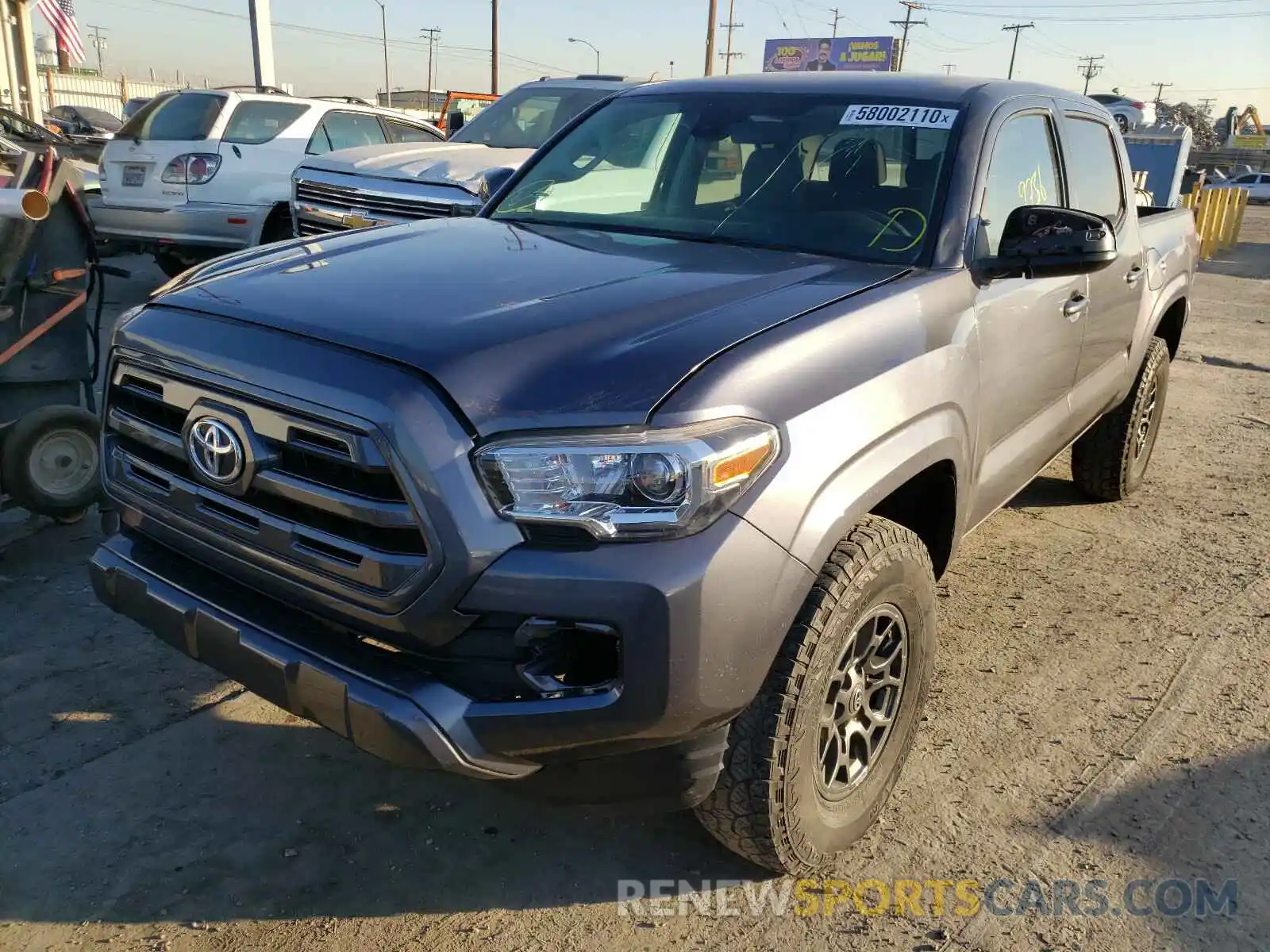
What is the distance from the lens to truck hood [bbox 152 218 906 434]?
2.07m

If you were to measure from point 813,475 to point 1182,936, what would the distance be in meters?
1.46

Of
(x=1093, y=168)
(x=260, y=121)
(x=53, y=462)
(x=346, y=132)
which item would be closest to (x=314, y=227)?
(x=260, y=121)

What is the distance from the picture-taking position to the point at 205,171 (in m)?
8.94

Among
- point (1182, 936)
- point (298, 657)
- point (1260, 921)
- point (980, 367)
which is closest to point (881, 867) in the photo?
point (1182, 936)

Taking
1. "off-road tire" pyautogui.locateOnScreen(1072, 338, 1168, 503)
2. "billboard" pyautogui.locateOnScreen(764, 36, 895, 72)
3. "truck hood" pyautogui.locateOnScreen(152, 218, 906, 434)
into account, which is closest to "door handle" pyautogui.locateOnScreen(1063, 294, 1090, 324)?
"truck hood" pyautogui.locateOnScreen(152, 218, 906, 434)

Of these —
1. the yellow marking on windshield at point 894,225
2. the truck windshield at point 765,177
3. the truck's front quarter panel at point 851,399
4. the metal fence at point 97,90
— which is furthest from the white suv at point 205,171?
the metal fence at point 97,90

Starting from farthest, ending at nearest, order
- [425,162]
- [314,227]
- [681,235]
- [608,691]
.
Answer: [314,227]
[425,162]
[681,235]
[608,691]

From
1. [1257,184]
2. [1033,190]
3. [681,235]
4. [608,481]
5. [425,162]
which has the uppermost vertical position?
[1033,190]

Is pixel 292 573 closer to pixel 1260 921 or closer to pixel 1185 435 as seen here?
pixel 1260 921

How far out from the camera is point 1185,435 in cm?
693

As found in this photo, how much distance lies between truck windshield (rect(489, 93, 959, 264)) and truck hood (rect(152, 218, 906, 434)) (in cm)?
17

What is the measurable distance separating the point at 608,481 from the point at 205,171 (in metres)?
8.22

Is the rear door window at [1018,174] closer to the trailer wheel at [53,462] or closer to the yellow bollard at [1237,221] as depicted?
the trailer wheel at [53,462]

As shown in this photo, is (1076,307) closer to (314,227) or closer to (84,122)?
(314,227)
